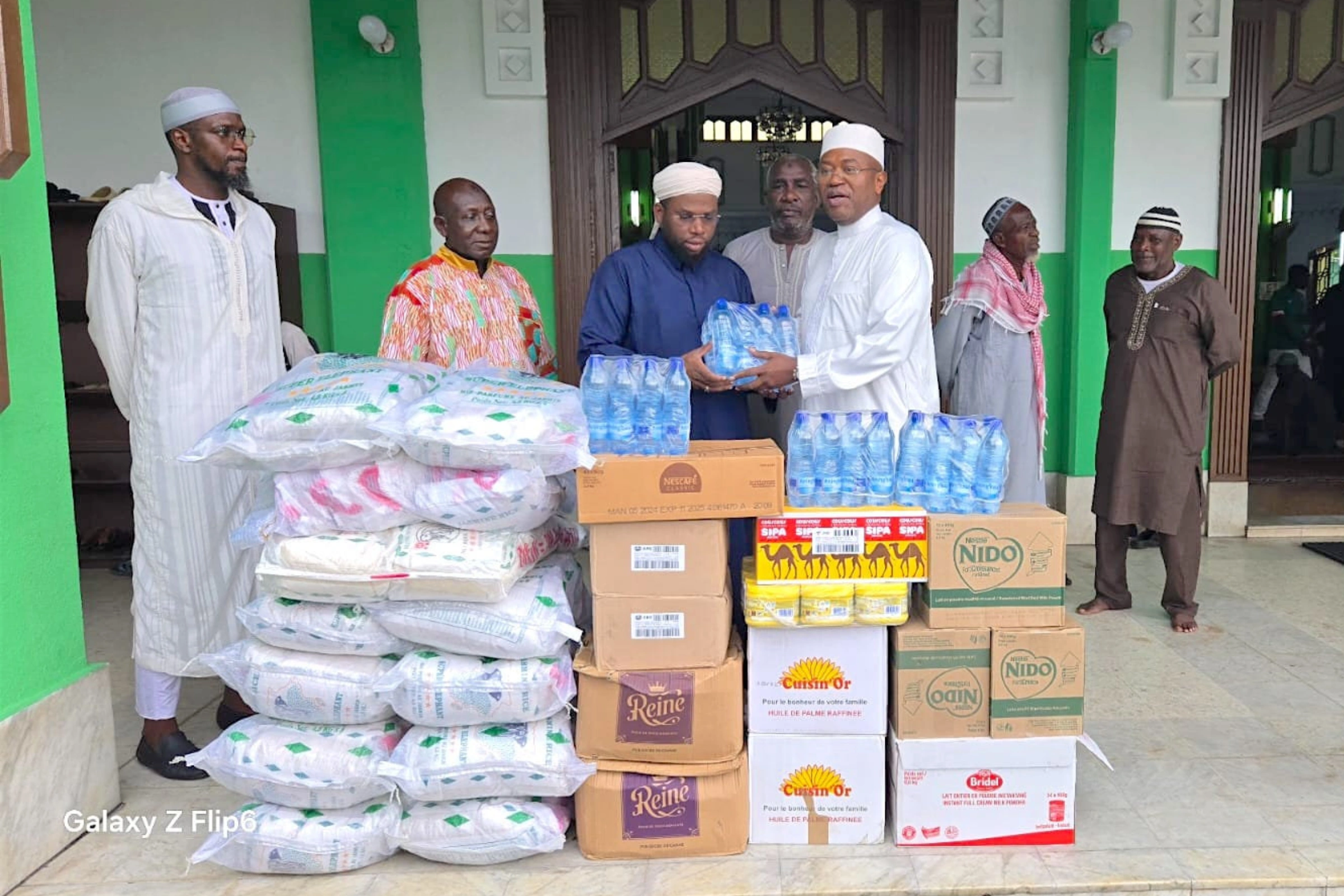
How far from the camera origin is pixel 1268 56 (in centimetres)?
499

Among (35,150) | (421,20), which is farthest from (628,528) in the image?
(421,20)

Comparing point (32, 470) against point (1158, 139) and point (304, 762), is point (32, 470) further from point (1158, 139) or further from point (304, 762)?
point (1158, 139)

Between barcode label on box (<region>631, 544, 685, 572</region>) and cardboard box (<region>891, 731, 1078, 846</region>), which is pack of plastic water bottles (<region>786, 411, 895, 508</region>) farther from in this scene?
cardboard box (<region>891, 731, 1078, 846</region>)

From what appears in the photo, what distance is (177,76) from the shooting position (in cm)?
484

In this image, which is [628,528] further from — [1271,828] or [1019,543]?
[1271,828]

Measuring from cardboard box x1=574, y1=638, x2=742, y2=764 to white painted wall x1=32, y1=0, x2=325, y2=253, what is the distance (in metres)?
3.58

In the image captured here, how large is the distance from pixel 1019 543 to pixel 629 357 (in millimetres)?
1002

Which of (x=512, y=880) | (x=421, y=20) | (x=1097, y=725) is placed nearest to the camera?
(x=512, y=880)

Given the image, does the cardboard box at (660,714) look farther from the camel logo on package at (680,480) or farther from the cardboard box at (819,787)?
the camel logo on package at (680,480)

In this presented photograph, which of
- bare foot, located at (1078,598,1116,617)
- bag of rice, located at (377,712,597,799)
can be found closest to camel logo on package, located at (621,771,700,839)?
bag of rice, located at (377,712,597,799)

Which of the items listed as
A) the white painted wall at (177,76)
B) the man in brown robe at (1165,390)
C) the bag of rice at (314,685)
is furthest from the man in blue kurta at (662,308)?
the white painted wall at (177,76)

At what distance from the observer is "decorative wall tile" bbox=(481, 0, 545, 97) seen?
4711 mm

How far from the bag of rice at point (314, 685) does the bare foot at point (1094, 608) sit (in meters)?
2.94

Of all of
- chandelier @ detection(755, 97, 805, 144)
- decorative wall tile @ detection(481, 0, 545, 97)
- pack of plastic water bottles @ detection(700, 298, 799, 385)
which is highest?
chandelier @ detection(755, 97, 805, 144)
